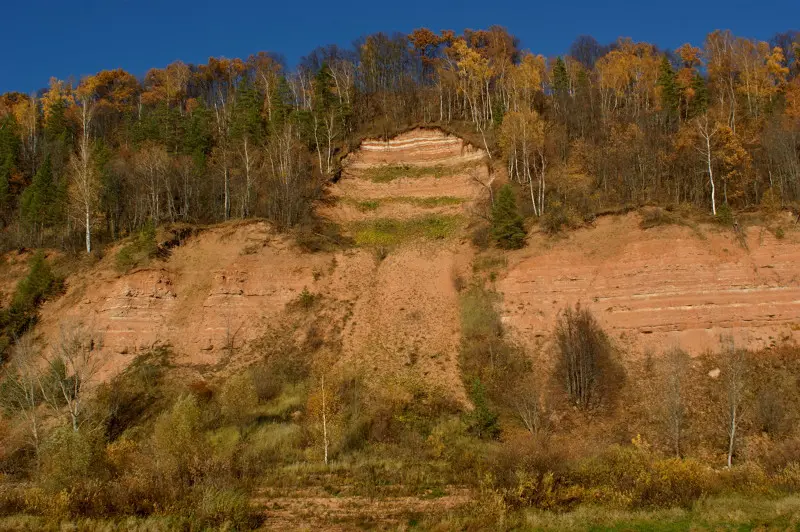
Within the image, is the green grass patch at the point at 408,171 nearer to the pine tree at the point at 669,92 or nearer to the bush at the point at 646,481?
the pine tree at the point at 669,92

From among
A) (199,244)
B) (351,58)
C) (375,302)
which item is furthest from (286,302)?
(351,58)

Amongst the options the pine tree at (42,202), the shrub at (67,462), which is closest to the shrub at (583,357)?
the shrub at (67,462)

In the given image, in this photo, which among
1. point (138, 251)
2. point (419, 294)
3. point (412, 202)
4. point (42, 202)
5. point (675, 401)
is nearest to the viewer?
point (675, 401)

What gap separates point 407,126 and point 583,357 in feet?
110

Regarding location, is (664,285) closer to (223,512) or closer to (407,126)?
(223,512)

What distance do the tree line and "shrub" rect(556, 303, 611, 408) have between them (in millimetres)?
10560

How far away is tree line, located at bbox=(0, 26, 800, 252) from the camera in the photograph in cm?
4197

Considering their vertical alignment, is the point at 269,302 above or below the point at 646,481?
above

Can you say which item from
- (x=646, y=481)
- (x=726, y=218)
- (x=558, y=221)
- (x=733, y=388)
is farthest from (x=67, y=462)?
(x=726, y=218)

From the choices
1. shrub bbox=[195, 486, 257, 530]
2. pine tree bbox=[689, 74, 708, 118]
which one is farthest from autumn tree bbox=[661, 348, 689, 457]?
pine tree bbox=[689, 74, 708, 118]

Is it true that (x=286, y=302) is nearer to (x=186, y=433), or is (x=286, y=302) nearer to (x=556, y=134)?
(x=186, y=433)

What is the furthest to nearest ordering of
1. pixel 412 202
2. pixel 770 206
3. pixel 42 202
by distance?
pixel 412 202 → pixel 42 202 → pixel 770 206

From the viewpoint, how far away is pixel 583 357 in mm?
28609

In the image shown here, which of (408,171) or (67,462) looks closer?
(67,462)
